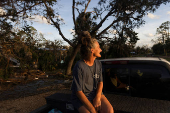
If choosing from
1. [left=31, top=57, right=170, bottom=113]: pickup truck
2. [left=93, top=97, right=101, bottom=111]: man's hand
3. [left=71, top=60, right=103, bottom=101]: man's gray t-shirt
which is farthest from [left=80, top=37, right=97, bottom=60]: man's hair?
[left=31, top=57, right=170, bottom=113]: pickup truck

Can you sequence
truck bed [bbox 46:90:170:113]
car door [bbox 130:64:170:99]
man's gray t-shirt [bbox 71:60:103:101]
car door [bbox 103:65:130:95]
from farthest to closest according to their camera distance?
car door [bbox 103:65:130:95] < car door [bbox 130:64:170:99] < truck bed [bbox 46:90:170:113] < man's gray t-shirt [bbox 71:60:103:101]

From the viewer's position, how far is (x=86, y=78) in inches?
69.7

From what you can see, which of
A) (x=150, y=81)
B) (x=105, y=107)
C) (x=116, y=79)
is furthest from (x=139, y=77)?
(x=105, y=107)

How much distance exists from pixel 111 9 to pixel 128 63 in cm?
1018

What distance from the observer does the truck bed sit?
182cm

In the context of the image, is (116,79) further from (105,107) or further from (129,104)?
(105,107)

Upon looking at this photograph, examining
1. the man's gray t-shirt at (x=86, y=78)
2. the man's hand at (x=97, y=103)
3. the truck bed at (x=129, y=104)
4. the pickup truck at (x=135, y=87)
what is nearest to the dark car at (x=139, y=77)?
the pickup truck at (x=135, y=87)

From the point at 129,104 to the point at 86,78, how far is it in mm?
863

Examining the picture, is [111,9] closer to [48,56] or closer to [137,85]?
[48,56]

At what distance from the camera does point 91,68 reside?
1828 millimetres

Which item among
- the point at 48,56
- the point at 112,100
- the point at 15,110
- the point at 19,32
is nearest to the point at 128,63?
the point at 112,100

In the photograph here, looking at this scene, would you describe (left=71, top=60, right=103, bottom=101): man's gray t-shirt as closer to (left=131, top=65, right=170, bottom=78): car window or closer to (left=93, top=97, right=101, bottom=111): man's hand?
(left=93, top=97, right=101, bottom=111): man's hand

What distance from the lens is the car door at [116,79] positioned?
8.05 ft

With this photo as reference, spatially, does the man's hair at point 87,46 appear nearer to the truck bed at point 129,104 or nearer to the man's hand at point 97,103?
the man's hand at point 97,103
